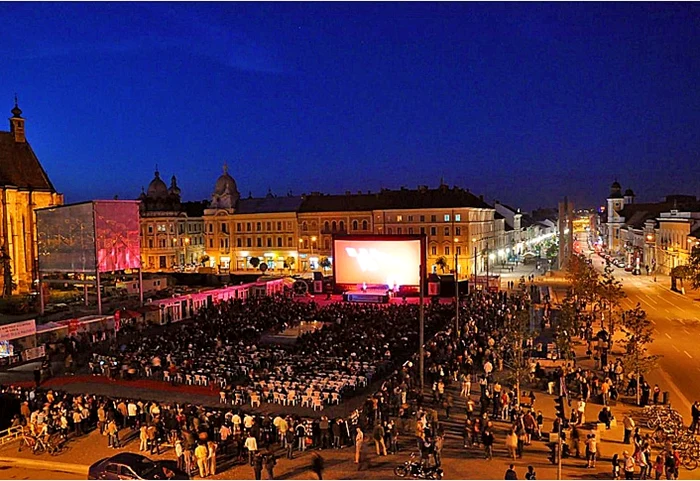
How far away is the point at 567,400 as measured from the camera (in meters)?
19.5

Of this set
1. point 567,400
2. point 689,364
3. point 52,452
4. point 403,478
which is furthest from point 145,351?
point 689,364

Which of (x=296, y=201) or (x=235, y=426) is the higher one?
(x=296, y=201)

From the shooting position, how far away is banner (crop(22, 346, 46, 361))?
27562mm

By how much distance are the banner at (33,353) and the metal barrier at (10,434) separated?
425 inches

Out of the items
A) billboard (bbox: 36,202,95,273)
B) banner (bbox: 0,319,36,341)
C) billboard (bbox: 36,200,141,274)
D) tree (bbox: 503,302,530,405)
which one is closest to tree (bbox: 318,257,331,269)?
billboard (bbox: 36,200,141,274)

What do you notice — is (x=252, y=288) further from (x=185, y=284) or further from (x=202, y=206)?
(x=202, y=206)

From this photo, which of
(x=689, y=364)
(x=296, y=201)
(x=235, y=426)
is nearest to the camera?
(x=235, y=426)

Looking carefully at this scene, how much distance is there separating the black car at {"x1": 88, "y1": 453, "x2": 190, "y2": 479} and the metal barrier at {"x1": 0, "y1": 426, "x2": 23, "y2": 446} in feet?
17.6

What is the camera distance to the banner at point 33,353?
27.6 meters

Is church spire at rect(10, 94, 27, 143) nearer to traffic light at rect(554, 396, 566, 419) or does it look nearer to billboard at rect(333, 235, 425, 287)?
billboard at rect(333, 235, 425, 287)

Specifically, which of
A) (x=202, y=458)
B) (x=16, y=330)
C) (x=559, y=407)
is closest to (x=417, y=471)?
(x=202, y=458)

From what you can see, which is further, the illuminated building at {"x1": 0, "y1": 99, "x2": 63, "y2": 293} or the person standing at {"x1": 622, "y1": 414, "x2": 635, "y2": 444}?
the illuminated building at {"x1": 0, "y1": 99, "x2": 63, "y2": 293}

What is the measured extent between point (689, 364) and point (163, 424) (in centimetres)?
2193

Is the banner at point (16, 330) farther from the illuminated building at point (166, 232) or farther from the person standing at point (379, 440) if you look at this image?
the illuminated building at point (166, 232)
